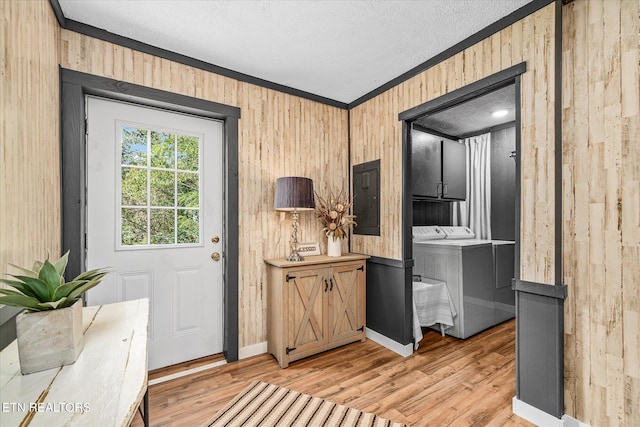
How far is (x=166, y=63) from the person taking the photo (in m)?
2.28

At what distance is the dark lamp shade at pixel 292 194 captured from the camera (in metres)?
2.51

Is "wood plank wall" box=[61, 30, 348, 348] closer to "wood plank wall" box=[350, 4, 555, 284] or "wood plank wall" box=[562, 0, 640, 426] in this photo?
"wood plank wall" box=[350, 4, 555, 284]

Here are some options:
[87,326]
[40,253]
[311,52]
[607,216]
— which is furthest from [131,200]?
[607,216]

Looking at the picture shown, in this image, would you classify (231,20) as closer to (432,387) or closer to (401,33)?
(401,33)

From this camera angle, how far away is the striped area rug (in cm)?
175

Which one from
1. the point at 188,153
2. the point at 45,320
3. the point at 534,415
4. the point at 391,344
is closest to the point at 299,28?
the point at 188,153

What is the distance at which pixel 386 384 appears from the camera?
218cm

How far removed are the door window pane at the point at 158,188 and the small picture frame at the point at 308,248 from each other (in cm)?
96

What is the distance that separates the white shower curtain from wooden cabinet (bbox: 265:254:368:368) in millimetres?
2259

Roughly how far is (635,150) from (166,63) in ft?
10.2

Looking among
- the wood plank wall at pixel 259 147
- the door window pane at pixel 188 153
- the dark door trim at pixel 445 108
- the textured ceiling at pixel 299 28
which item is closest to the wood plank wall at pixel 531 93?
the dark door trim at pixel 445 108

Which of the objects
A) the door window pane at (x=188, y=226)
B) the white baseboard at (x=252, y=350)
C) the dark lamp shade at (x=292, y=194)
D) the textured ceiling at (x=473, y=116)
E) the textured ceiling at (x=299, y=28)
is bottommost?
the white baseboard at (x=252, y=350)

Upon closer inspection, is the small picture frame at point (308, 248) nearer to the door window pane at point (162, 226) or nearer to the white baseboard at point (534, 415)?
the door window pane at point (162, 226)

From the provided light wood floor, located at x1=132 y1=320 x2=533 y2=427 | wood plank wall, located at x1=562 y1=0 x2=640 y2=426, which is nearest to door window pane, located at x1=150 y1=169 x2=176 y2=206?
light wood floor, located at x1=132 y1=320 x2=533 y2=427
